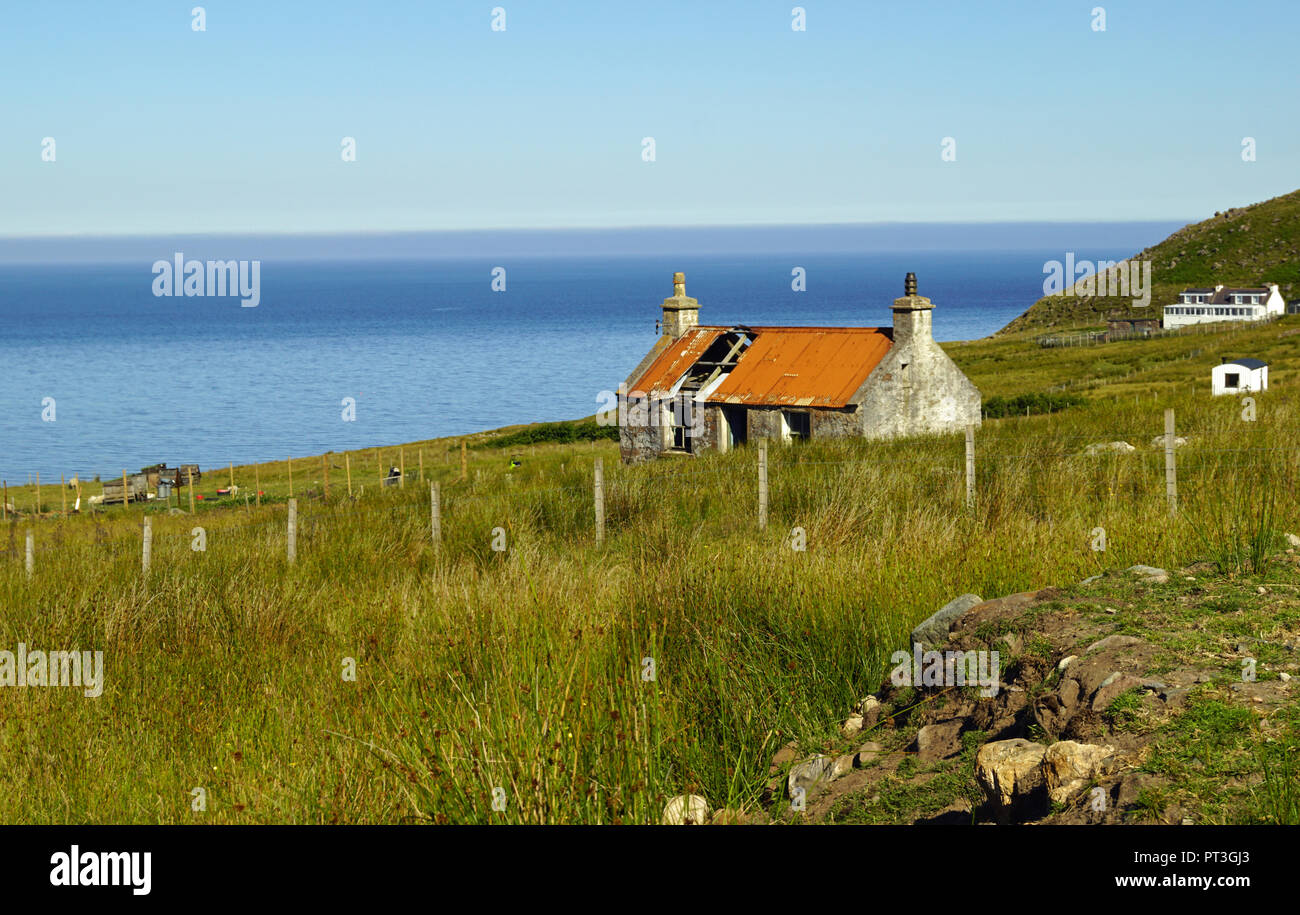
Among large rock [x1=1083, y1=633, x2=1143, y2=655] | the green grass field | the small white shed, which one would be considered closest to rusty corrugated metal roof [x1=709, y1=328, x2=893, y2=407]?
the green grass field

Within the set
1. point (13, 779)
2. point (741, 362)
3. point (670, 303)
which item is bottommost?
point (13, 779)

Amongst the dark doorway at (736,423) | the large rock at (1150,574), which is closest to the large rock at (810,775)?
the large rock at (1150,574)

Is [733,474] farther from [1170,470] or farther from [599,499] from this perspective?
[1170,470]

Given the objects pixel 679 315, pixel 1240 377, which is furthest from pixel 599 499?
pixel 1240 377

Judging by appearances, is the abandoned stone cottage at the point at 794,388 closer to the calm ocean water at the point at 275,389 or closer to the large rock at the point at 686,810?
the large rock at the point at 686,810

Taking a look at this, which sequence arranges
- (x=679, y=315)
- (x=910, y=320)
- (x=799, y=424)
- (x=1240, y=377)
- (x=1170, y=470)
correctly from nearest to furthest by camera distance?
1. (x=1170, y=470)
2. (x=910, y=320)
3. (x=799, y=424)
4. (x=679, y=315)
5. (x=1240, y=377)

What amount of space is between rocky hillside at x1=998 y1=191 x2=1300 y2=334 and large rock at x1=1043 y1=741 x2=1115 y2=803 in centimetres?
12196

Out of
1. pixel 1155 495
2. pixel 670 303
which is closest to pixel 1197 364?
pixel 670 303

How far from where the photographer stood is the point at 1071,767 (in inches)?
197

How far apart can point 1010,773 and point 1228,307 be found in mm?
108223
